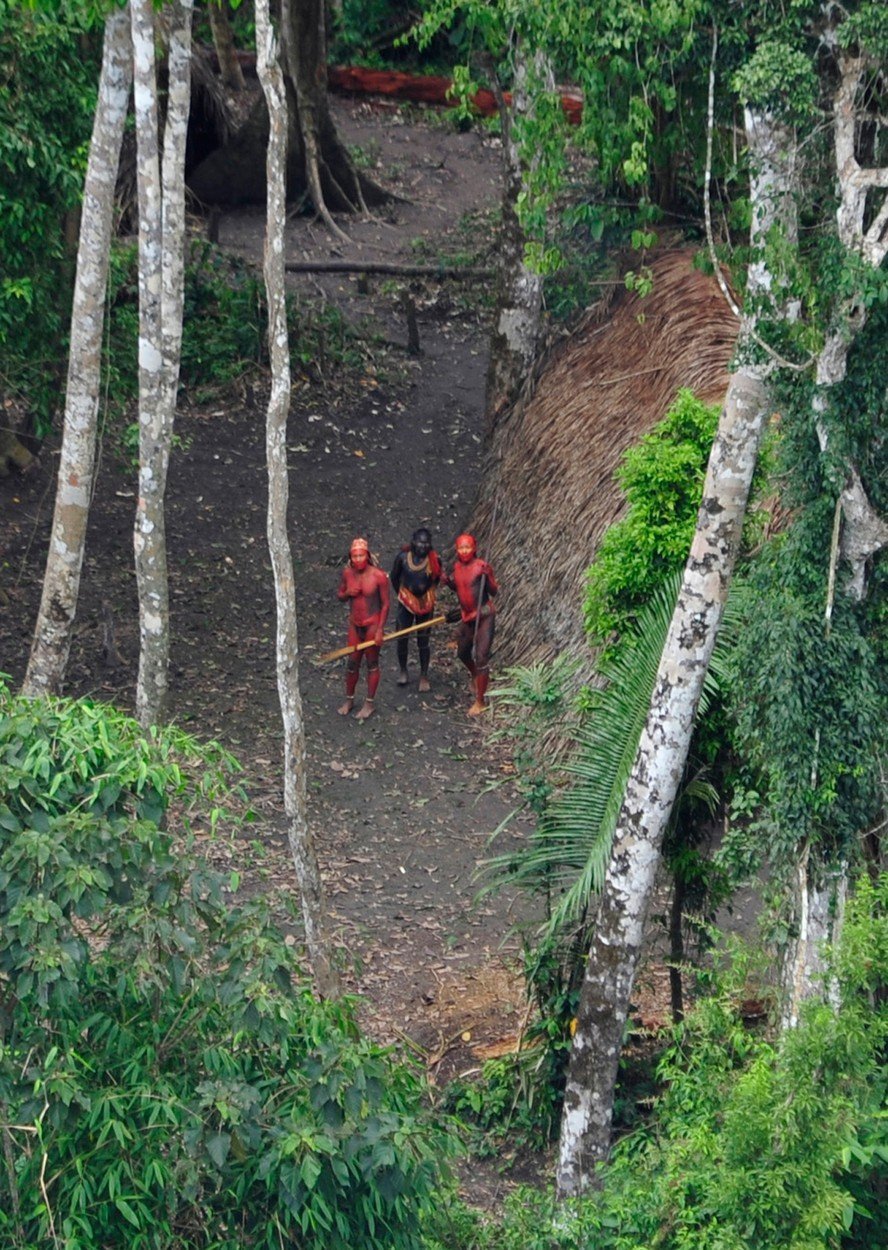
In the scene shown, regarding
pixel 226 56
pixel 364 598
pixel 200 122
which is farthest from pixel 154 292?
pixel 226 56

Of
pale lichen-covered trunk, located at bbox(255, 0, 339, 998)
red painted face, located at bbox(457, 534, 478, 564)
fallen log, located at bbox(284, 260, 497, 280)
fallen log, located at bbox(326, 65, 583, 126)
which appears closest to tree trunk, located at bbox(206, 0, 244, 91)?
fallen log, located at bbox(326, 65, 583, 126)

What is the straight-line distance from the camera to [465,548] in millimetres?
12555

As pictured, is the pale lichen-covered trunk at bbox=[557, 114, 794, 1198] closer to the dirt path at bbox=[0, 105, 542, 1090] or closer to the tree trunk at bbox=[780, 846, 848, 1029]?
the tree trunk at bbox=[780, 846, 848, 1029]

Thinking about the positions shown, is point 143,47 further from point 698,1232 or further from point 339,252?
point 339,252

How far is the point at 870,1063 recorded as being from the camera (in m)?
5.54

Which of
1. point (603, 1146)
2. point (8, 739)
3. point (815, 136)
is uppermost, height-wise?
point (815, 136)

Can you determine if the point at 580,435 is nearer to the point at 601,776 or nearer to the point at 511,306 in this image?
the point at 511,306

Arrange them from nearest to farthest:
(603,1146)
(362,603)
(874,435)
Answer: (874,435), (603,1146), (362,603)

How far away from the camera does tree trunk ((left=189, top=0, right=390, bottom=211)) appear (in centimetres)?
1973

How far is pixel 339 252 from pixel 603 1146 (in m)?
15.3

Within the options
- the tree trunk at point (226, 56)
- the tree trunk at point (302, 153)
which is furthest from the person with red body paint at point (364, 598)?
the tree trunk at point (226, 56)

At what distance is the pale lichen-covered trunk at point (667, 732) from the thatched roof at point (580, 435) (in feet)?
13.8

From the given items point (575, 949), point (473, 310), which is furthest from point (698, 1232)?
point (473, 310)

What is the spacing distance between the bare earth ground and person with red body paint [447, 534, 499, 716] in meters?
0.57
